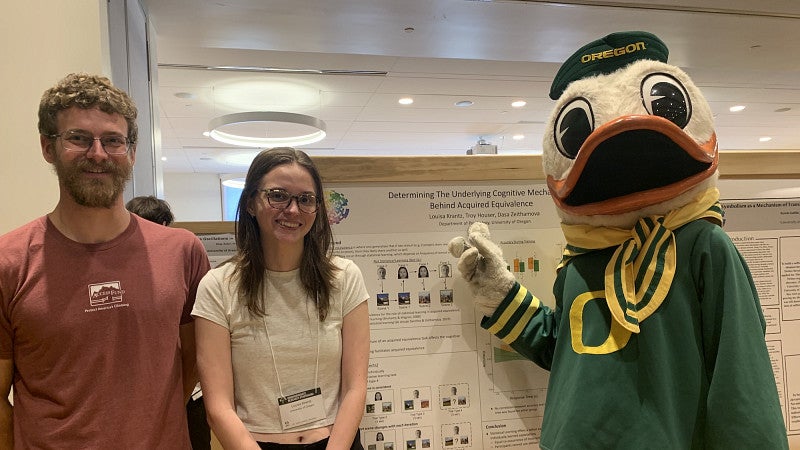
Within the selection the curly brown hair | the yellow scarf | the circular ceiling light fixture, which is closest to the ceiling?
the circular ceiling light fixture

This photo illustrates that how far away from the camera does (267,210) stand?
1.32 meters

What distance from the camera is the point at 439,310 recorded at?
5.34 ft

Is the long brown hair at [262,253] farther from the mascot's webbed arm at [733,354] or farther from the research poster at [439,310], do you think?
the mascot's webbed arm at [733,354]

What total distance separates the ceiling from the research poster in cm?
202

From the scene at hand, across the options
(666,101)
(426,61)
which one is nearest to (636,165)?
(666,101)

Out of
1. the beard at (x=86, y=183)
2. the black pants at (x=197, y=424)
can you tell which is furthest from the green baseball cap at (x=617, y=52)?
the black pants at (x=197, y=424)

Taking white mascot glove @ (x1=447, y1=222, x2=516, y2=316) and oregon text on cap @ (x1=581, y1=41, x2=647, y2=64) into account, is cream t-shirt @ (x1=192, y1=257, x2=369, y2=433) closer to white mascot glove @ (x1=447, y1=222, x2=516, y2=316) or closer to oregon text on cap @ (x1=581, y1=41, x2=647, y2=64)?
white mascot glove @ (x1=447, y1=222, x2=516, y2=316)

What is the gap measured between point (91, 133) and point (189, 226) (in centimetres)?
56

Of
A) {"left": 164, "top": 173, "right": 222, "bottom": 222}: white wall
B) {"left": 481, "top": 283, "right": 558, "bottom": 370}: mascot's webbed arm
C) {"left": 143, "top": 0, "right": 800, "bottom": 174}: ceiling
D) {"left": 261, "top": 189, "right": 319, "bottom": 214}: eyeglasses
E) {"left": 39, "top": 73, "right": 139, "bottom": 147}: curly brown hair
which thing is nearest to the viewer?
{"left": 39, "top": 73, "right": 139, "bottom": 147}: curly brown hair

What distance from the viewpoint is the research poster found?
1.60 m

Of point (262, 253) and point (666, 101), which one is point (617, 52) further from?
point (262, 253)

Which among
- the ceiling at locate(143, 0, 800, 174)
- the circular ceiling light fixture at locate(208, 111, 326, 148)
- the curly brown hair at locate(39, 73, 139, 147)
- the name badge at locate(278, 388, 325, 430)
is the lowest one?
A: the name badge at locate(278, 388, 325, 430)

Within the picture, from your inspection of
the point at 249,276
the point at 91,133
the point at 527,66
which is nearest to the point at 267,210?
the point at 249,276

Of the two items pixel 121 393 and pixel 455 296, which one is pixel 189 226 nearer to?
pixel 121 393
